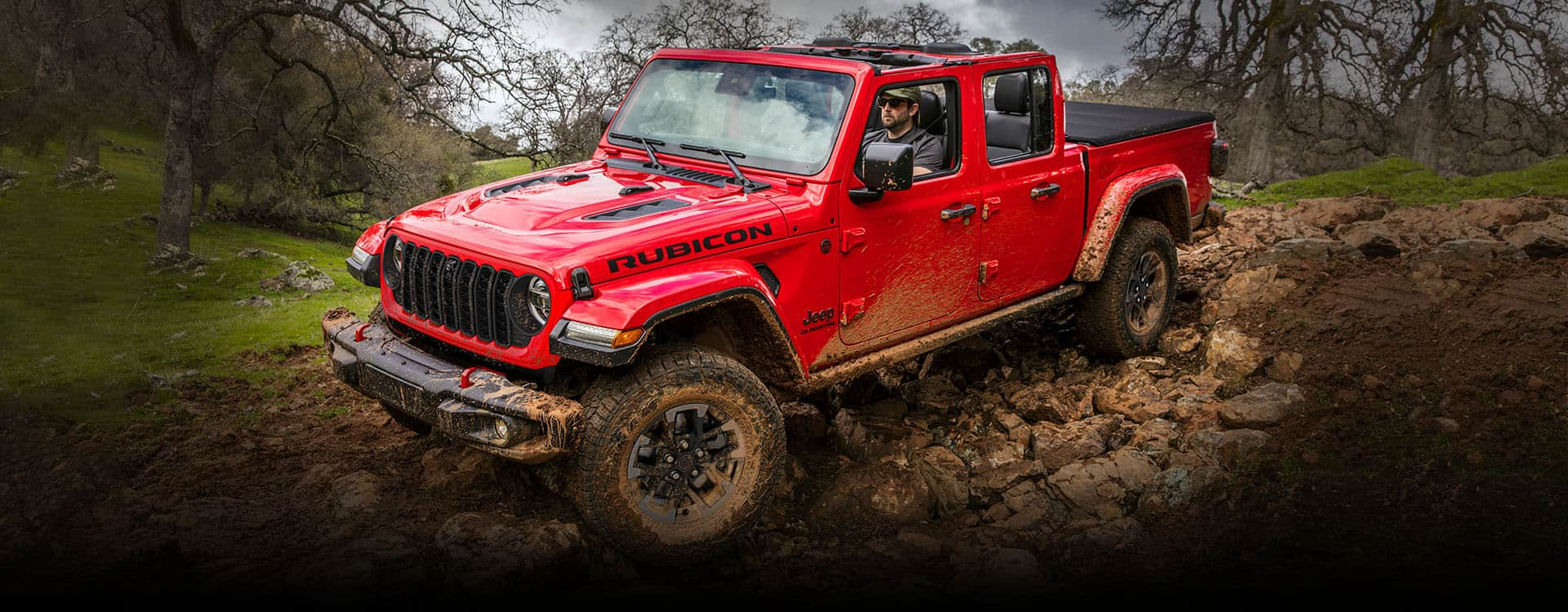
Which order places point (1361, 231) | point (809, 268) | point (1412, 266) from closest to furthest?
point (809, 268) → point (1412, 266) → point (1361, 231)

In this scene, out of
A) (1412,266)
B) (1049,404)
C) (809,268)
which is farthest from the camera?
(1412,266)

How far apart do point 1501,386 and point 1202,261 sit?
3347 millimetres

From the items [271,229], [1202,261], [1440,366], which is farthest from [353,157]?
[1440,366]

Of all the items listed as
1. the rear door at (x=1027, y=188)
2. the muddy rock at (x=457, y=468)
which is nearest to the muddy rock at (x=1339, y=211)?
the rear door at (x=1027, y=188)

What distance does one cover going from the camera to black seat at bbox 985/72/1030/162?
6371 millimetres

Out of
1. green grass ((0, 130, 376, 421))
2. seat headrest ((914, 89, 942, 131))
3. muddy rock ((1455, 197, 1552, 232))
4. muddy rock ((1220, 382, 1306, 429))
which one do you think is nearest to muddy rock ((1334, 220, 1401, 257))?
muddy rock ((1455, 197, 1552, 232))

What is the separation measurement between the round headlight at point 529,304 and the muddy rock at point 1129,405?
3.99 metres

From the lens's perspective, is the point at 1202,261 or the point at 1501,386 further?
the point at 1202,261

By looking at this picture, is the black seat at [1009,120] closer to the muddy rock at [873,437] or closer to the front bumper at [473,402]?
the muddy rock at [873,437]

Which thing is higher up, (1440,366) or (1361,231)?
(1361,231)

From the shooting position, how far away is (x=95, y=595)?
185 inches

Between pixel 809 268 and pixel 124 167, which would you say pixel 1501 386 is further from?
pixel 124 167

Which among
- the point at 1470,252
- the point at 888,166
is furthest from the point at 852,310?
Answer: the point at 1470,252

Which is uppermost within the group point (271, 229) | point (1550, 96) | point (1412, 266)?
point (1550, 96)
